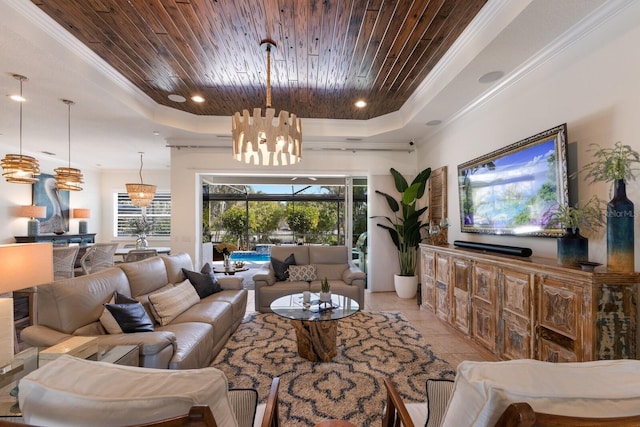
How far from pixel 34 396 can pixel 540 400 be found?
4.23 ft

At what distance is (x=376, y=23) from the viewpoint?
2.54m

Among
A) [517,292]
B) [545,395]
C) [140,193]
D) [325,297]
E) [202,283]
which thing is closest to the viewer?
[545,395]

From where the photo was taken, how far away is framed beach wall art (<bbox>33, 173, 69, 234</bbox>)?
6625 millimetres

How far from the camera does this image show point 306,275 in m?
4.60

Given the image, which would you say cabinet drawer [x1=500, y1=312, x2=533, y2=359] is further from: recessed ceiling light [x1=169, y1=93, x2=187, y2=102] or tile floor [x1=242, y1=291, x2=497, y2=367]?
recessed ceiling light [x1=169, y1=93, x2=187, y2=102]

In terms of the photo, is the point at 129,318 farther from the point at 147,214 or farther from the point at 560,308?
the point at 147,214

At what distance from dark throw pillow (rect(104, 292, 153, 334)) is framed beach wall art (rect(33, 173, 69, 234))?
6264 millimetres

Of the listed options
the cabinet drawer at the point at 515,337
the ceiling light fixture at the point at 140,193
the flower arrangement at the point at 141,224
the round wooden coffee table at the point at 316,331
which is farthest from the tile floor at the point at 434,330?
the flower arrangement at the point at 141,224

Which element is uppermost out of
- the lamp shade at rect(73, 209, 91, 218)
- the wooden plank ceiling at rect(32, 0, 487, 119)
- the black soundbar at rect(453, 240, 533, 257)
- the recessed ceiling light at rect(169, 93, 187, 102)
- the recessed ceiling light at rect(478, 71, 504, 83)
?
the recessed ceiling light at rect(169, 93, 187, 102)

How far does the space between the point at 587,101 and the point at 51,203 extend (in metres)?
9.91

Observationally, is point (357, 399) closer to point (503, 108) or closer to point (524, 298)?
point (524, 298)

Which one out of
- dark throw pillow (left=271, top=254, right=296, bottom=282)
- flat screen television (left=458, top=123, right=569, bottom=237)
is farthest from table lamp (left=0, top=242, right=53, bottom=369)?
flat screen television (left=458, top=123, right=569, bottom=237)

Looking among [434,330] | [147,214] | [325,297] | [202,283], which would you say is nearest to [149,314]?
[202,283]

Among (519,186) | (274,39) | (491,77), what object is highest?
(274,39)
